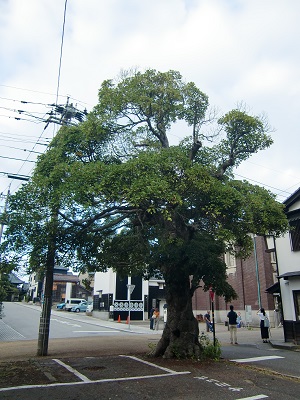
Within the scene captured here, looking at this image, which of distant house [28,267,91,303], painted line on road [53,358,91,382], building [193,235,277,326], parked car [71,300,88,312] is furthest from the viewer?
distant house [28,267,91,303]

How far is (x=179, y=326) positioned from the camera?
1180 centimetres

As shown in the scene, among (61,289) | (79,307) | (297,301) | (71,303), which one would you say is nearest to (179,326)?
(297,301)

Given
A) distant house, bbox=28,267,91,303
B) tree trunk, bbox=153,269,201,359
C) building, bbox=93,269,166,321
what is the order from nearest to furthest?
tree trunk, bbox=153,269,201,359 < building, bbox=93,269,166,321 < distant house, bbox=28,267,91,303

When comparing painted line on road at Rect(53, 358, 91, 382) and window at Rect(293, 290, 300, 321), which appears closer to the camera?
painted line on road at Rect(53, 358, 91, 382)

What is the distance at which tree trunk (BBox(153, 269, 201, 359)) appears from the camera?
1145cm

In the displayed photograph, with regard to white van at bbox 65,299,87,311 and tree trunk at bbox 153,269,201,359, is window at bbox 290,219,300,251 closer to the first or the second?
tree trunk at bbox 153,269,201,359

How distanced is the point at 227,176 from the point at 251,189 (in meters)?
1.96

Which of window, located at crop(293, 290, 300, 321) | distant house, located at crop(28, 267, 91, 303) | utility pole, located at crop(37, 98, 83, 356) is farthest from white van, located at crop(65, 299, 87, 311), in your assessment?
window, located at crop(293, 290, 300, 321)

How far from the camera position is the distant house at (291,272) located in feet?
53.9

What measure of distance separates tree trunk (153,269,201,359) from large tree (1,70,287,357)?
3cm

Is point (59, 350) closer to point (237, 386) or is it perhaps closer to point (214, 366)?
point (214, 366)

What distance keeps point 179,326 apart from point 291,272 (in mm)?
7643

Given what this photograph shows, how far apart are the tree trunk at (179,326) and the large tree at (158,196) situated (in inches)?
1.3

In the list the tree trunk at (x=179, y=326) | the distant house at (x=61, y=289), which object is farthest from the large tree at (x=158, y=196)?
the distant house at (x=61, y=289)
